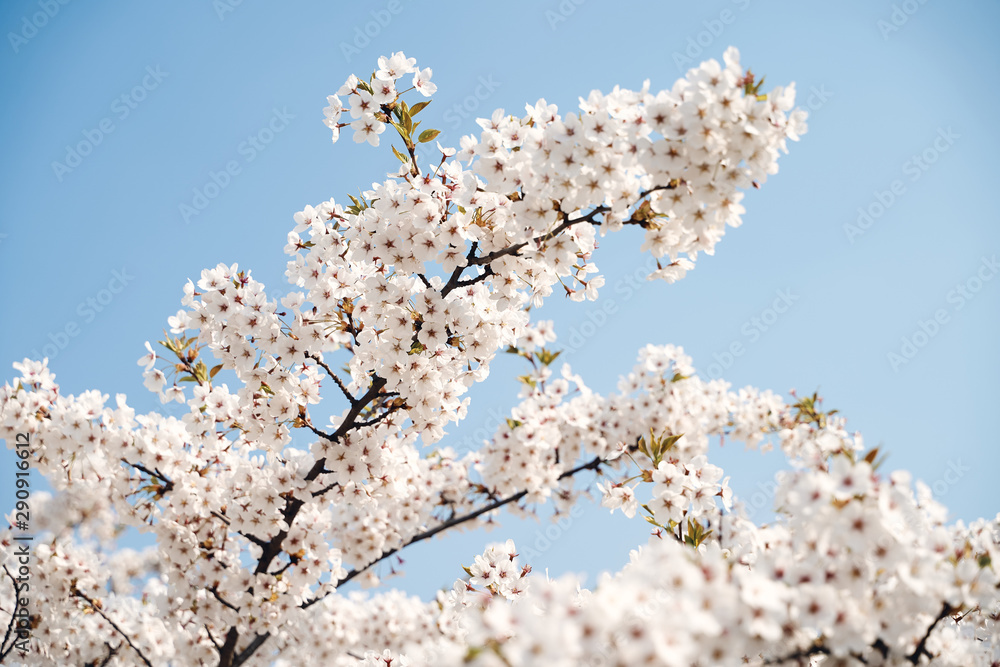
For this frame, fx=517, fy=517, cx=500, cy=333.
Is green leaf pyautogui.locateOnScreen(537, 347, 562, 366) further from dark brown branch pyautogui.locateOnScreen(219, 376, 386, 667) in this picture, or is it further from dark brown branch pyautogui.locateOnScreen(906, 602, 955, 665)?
dark brown branch pyautogui.locateOnScreen(906, 602, 955, 665)

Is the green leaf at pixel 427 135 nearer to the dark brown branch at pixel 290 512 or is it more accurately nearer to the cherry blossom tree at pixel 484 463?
the cherry blossom tree at pixel 484 463

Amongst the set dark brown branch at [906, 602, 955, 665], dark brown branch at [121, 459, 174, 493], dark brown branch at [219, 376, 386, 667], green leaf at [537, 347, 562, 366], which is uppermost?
green leaf at [537, 347, 562, 366]

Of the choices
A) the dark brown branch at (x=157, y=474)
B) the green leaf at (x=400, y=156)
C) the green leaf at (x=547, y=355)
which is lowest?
the dark brown branch at (x=157, y=474)

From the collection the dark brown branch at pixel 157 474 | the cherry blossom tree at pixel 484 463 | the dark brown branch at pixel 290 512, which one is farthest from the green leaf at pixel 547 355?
the dark brown branch at pixel 157 474

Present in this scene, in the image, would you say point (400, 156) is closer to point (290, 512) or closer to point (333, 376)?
point (333, 376)

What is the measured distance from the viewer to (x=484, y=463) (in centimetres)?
713

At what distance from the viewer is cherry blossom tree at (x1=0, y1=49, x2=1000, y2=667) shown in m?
2.10

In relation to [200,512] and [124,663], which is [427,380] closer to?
[200,512]

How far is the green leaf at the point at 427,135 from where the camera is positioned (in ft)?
13.0

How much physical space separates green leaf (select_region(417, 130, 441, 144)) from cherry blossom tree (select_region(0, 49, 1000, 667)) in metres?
0.02

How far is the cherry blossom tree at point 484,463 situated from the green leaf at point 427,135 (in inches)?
0.7

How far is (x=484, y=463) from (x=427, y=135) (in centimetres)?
458

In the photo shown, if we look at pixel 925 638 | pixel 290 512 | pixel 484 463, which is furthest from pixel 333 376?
pixel 925 638

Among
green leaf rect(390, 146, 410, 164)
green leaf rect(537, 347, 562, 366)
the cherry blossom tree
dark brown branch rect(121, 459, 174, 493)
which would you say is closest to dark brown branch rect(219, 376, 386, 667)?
the cherry blossom tree
